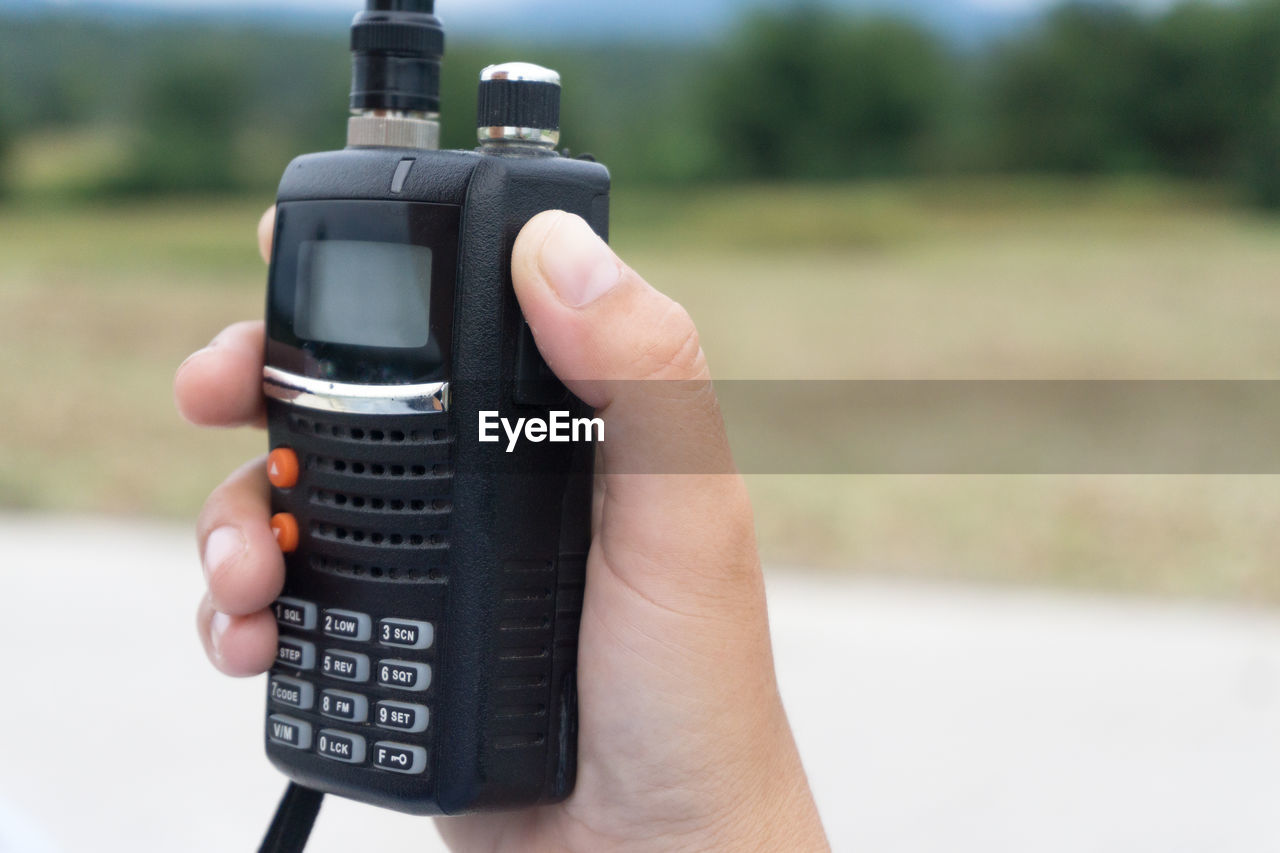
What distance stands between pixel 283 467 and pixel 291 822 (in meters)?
0.33

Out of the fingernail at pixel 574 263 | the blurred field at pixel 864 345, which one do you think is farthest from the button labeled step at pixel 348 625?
the blurred field at pixel 864 345

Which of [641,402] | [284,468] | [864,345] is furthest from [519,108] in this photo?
[864,345]

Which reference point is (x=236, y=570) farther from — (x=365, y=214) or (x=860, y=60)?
(x=860, y=60)

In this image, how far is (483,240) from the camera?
98 cm

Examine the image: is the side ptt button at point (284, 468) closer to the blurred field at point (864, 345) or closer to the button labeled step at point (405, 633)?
the button labeled step at point (405, 633)

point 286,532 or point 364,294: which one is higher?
point 364,294

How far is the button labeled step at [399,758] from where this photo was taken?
3.28ft

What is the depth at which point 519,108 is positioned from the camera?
40.0 inches

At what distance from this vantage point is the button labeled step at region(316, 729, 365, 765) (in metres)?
1.03

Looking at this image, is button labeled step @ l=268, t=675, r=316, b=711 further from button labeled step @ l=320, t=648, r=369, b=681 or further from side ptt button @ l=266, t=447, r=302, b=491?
side ptt button @ l=266, t=447, r=302, b=491

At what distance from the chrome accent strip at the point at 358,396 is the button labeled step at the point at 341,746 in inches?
10.6

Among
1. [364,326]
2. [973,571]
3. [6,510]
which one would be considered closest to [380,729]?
[364,326]

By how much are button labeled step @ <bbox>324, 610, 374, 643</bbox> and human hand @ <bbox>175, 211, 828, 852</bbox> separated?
0.09 meters

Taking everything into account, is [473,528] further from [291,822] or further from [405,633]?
[291,822]
